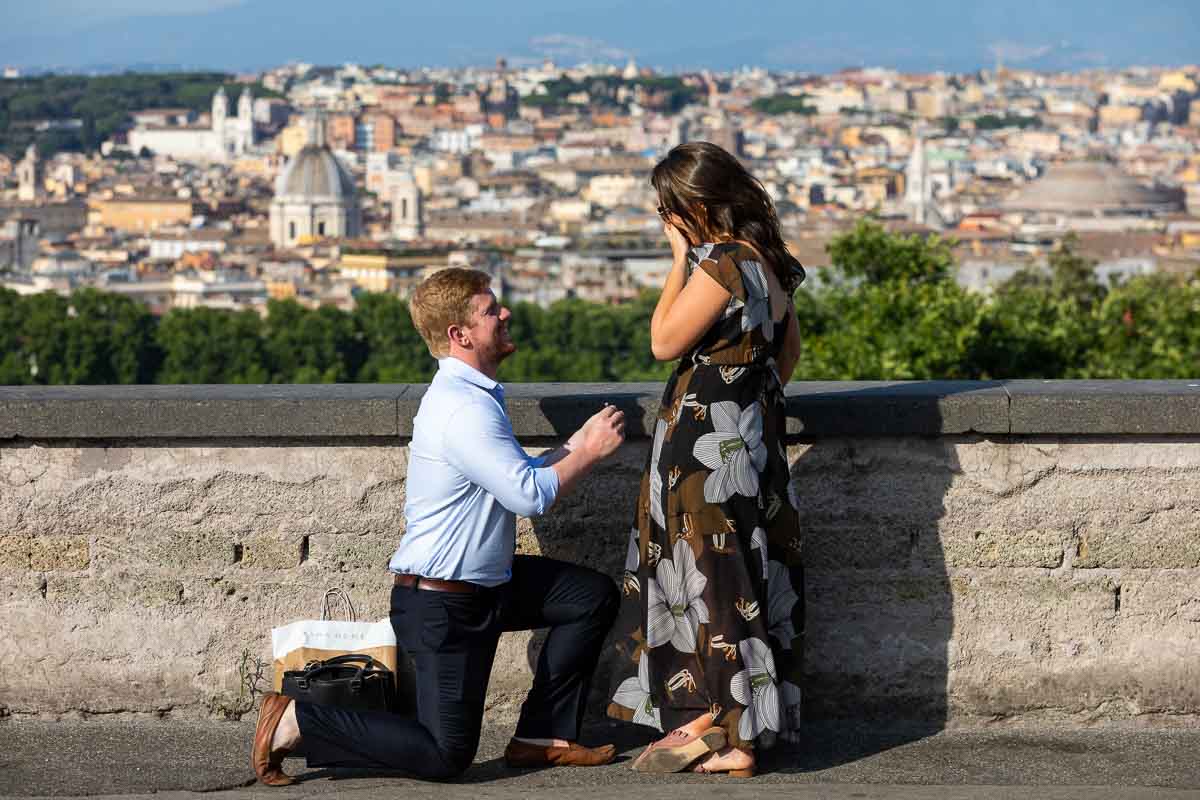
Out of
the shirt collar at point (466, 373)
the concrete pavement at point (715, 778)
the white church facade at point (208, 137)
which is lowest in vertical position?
the concrete pavement at point (715, 778)

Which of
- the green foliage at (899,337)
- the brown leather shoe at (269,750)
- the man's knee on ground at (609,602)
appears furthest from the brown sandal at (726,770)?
the green foliage at (899,337)

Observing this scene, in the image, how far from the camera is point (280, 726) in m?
3.73

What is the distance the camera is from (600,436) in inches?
147

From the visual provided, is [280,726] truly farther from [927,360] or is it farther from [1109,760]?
[927,360]

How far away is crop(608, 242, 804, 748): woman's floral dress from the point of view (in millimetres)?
3674

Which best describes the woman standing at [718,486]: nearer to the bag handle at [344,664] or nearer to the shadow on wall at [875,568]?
the shadow on wall at [875,568]

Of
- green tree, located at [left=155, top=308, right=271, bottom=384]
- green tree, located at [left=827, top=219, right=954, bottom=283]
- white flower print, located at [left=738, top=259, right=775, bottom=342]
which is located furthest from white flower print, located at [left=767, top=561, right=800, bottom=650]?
green tree, located at [left=155, top=308, right=271, bottom=384]

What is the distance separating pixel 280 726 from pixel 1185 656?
1.62 meters

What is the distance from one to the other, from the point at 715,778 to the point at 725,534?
409 millimetres

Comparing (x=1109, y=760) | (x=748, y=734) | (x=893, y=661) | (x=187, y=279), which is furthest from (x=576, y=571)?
(x=187, y=279)

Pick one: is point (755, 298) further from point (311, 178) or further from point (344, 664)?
point (311, 178)

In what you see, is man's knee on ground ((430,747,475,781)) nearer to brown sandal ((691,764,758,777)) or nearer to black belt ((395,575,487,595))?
black belt ((395,575,487,595))

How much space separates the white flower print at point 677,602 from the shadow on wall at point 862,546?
1.17 feet

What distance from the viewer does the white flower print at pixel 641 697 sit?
150 inches
